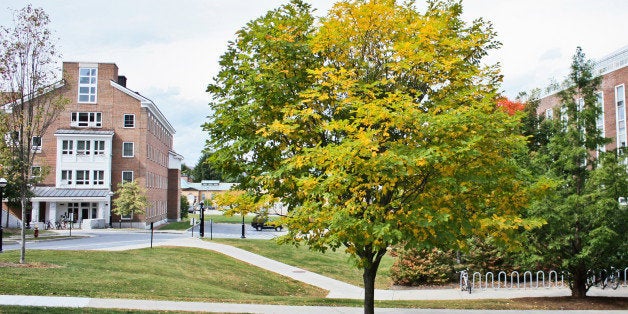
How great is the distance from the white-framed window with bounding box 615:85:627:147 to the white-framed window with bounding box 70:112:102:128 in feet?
155

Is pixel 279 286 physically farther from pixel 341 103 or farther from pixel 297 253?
pixel 341 103

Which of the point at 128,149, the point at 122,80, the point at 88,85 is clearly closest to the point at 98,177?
the point at 128,149

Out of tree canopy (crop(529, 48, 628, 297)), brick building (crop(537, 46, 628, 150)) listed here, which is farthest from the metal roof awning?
tree canopy (crop(529, 48, 628, 297))

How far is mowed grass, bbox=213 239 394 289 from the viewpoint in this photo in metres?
26.2

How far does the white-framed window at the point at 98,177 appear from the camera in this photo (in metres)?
53.4

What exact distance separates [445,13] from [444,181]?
4.28 metres

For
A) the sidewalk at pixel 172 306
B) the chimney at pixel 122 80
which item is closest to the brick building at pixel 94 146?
the chimney at pixel 122 80

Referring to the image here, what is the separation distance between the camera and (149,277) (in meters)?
19.4

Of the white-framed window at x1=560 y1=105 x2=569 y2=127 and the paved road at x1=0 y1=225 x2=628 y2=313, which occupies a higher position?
the white-framed window at x1=560 y1=105 x2=569 y2=127

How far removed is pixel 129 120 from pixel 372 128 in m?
48.3

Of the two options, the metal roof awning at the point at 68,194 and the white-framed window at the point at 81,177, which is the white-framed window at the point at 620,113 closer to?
the metal roof awning at the point at 68,194

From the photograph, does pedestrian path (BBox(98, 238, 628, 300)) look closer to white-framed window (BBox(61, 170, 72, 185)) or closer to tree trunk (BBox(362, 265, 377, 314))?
tree trunk (BBox(362, 265, 377, 314))

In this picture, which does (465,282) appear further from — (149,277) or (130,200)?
(130,200)

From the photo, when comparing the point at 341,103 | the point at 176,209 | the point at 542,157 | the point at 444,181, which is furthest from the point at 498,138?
the point at 176,209
